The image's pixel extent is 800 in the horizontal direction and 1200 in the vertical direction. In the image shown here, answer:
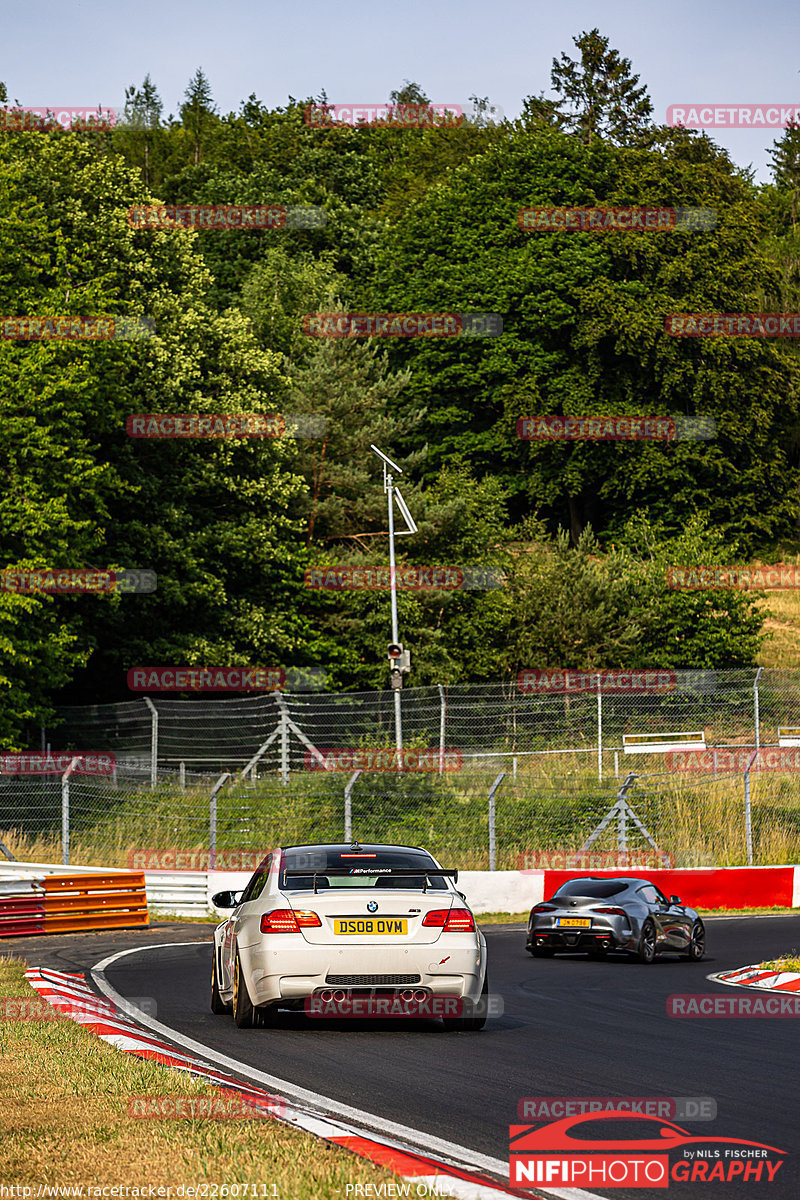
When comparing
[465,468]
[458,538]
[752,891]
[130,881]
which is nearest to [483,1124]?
[130,881]

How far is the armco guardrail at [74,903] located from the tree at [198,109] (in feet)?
282

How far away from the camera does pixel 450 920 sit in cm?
1108

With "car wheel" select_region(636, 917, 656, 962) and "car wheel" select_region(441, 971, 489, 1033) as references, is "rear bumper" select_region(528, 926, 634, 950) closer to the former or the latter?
"car wheel" select_region(636, 917, 656, 962)

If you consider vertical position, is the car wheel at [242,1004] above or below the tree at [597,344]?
below

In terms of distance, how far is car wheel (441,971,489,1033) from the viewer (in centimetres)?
1131

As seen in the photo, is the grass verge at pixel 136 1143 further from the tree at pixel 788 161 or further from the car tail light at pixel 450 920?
the tree at pixel 788 161

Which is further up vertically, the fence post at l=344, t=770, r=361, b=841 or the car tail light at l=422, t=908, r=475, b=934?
the car tail light at l=422, t=908, r=475, b=934

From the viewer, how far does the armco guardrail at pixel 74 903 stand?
22.3 m

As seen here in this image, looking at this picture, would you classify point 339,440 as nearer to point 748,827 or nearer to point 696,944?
point 748,827

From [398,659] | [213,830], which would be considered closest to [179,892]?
[213,830]

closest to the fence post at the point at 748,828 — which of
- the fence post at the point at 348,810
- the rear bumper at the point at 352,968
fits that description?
the fence post at the point at 348,810

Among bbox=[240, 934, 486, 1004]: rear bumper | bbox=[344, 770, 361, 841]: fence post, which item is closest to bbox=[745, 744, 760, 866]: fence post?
bbox=[344, 770, 361, 841]: fence post

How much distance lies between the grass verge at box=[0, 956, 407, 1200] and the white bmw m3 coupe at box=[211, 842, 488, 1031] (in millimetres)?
2382

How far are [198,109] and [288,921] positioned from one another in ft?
352
